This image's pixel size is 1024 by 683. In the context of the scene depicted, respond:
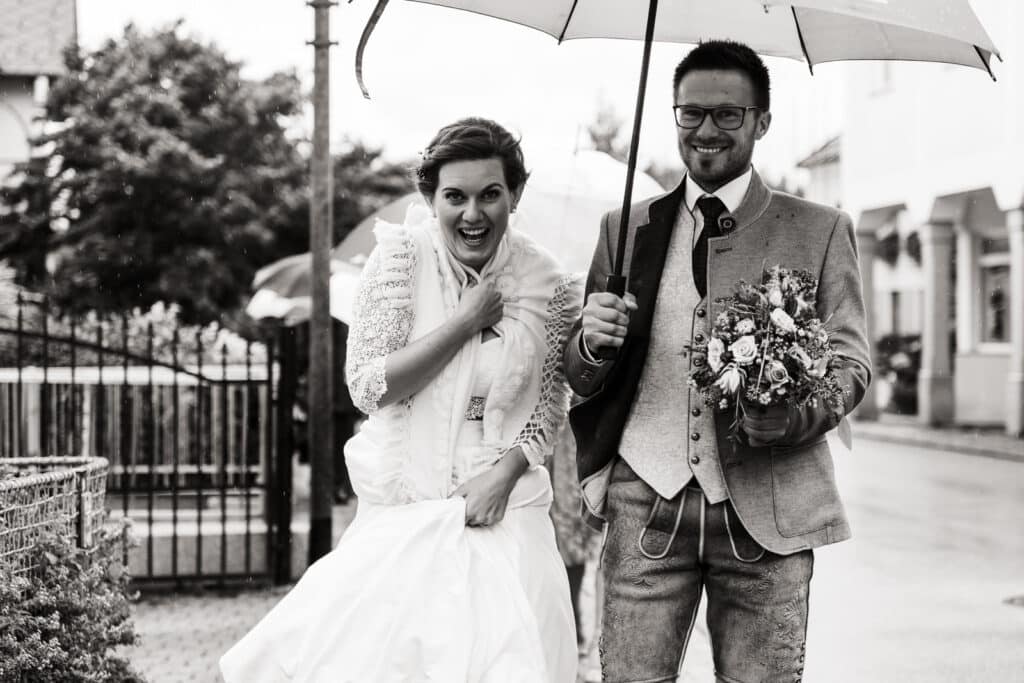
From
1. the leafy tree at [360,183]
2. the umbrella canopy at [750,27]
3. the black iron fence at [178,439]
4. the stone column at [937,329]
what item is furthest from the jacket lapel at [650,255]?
the leafy tree at [360,183]

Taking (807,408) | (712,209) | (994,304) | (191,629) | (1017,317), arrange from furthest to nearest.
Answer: (994,304), (1017,317), (191,629), (712,209), (807,408)

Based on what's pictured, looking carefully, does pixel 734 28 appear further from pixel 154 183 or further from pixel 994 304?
pixel 154 183

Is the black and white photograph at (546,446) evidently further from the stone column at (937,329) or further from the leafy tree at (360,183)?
the leafy tree at (360,183)

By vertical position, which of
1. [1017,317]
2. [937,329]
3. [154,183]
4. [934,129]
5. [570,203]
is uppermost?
[934,129]

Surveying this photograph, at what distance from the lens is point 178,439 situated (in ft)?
32.8

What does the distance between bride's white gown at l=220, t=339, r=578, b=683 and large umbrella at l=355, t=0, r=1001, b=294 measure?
899 millimetres

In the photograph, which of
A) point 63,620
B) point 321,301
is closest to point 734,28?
point 63,620

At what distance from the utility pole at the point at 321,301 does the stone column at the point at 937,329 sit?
20.1 m

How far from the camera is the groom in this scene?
11.8ft

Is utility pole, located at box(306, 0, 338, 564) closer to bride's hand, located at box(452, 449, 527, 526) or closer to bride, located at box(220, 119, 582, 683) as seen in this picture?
bride, located at box(220, 119, 582, 683)

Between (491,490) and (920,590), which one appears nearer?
(491,490)

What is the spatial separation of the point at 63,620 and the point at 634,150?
275 cm

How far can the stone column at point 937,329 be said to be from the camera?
2681 cm

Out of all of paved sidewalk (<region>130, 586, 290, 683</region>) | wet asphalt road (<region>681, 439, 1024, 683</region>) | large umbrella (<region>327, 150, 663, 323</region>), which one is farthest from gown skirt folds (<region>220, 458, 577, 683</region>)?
large umbrella (<region>327, 150, 663, 323</region>)
